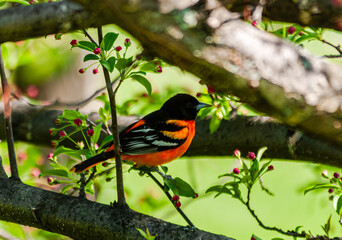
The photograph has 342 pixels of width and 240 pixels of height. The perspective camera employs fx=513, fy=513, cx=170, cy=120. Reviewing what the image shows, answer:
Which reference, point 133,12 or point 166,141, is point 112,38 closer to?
point 133,12

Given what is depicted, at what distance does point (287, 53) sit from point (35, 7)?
96 centimetres

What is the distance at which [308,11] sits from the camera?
1.59 m

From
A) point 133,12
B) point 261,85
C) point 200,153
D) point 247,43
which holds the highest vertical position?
point 133,12

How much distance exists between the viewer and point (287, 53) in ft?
4.76

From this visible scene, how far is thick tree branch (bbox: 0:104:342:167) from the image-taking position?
140 inches

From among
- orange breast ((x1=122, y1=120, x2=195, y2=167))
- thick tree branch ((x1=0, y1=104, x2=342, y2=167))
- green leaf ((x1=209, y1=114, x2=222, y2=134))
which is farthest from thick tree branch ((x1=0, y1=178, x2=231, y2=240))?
thick tree branch ((x1=0, y1=104, x2=342, y2=167))

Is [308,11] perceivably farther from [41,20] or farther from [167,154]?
[167,154]

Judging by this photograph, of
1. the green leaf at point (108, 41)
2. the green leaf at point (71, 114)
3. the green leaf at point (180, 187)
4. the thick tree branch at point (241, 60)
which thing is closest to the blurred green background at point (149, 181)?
the green leaf at point (108, 41)

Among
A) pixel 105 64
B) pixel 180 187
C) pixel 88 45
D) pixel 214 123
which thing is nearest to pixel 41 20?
pixel 105 64

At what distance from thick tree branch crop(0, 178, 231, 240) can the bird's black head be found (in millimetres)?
1712

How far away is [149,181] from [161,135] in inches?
251

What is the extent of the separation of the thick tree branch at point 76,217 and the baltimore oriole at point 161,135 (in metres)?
0.86

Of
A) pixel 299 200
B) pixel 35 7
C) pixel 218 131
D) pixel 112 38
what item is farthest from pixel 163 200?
pixel 299 200

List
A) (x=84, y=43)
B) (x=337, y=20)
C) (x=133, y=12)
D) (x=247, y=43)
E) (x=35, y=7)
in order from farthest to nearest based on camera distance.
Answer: (x=84, y=43)
(x=35, y=7)
(x=337, y=20)
(x=247, y=43)
(x=133, y=12)
